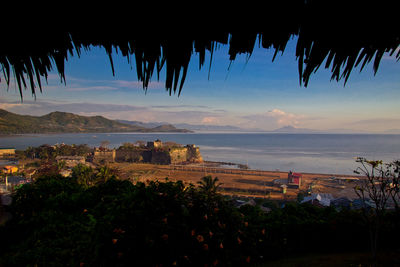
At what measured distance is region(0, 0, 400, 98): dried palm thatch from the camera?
109 centimetres

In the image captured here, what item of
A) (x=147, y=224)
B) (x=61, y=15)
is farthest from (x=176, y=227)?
(x=61, y=15)

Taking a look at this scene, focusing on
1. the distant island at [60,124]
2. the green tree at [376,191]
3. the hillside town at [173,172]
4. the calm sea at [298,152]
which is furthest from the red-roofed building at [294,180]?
the distant island at [60,124]

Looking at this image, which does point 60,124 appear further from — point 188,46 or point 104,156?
point 188,46

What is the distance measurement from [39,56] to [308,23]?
1.58m

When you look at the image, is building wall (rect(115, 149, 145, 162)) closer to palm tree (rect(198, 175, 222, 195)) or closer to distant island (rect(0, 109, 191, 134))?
palm tree (rect(198, 175, 222, 195))

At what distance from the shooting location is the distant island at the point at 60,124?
332ft

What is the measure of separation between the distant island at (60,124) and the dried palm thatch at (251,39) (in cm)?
11039

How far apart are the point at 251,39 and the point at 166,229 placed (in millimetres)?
2028

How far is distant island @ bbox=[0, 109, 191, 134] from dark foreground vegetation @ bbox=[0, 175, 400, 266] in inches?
4160

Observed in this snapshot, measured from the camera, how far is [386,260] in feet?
10.9

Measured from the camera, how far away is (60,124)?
146 metres

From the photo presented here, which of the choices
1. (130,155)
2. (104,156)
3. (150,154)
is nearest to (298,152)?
(150,154)

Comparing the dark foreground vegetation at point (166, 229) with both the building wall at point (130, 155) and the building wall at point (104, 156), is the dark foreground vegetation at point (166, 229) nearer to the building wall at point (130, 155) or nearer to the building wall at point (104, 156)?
the building wall at point (104, 156)

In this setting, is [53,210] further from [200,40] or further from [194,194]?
[200,40]
